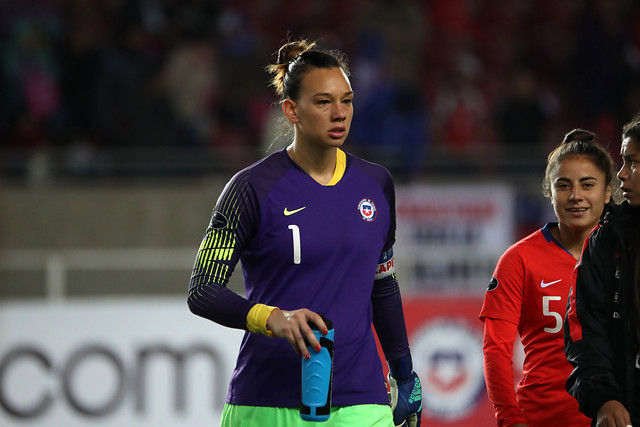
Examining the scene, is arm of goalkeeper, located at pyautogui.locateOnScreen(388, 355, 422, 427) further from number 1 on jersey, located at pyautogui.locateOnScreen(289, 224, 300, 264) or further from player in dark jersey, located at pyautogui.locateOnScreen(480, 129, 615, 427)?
number 1 on jersey, located at pyautogui.locateOnScreen(289, 224, 300, 264)

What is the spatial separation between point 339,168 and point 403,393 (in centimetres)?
103

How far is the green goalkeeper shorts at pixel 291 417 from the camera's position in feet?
12.9

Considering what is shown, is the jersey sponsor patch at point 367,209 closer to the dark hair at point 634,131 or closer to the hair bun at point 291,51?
the hair bun at point 291,51

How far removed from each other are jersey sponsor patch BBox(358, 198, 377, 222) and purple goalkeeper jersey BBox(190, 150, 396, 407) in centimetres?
1

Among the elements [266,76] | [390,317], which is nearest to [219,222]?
[390,317]

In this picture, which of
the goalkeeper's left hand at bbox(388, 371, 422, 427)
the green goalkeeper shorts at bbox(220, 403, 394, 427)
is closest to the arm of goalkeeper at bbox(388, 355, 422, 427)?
the goalkeeper's left hand at bbox(388, 371, 422, 427)

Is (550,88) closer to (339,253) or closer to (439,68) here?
(439,68)

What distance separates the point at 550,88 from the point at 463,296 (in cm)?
542

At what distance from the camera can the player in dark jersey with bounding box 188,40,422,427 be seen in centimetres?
395

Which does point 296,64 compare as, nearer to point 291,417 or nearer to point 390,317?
point 390,317

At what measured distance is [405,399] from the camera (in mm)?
4492

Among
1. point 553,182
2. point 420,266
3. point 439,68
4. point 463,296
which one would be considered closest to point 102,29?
point 439,68

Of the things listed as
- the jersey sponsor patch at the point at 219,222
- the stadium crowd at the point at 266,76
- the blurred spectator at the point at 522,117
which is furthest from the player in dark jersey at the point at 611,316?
the blurred spectator at the point at 522,117

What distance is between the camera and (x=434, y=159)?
1147cm
